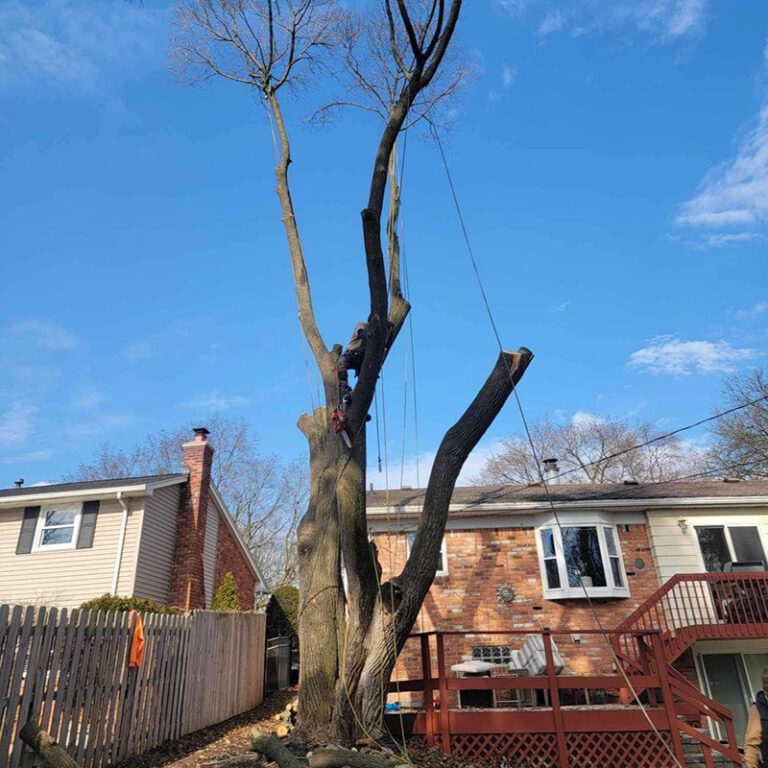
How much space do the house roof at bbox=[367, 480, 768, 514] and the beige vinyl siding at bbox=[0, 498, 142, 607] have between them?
216 inches

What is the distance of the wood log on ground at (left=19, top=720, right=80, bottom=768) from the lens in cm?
468

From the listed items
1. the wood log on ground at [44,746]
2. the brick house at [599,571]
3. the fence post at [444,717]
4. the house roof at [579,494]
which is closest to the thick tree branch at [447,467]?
the fence post at [444,717]

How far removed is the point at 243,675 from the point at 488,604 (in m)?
5.14

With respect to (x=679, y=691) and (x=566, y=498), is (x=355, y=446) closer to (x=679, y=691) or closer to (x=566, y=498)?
(x=679, y=691)

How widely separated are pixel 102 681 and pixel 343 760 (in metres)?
2.51

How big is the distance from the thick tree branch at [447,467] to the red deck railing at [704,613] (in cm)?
622

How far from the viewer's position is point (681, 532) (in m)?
13.3

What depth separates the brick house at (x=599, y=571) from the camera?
471 inches

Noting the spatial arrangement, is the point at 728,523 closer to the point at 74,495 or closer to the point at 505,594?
the point at 505,594

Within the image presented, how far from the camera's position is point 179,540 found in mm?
14281

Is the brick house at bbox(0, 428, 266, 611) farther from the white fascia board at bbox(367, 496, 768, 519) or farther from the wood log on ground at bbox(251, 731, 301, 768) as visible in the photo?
the wood log on ground at bbox(251, 731, 301, 768)

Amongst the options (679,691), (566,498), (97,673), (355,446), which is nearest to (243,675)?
(97,673)

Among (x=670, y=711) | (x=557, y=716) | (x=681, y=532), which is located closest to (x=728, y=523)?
(x=681, y=532)

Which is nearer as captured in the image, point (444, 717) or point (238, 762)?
point (238, 762)
